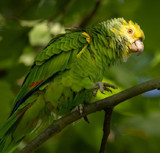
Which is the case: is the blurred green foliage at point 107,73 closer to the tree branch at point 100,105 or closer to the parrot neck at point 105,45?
the parrot neck at point 105,45

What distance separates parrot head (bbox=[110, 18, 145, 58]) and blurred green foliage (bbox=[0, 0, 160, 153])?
69 mm

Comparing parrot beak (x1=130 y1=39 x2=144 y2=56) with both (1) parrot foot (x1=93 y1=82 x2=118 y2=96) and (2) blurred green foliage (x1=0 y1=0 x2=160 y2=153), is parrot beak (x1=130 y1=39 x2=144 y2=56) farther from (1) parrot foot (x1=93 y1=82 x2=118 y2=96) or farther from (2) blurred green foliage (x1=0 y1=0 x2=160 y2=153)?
(1) parrot foot (x1=93 y1=82 x2=118 y2=96)

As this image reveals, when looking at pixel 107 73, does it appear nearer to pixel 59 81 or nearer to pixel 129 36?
pixel 129 36

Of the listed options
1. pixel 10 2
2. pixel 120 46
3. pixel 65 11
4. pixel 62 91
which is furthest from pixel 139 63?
pixel 10 2

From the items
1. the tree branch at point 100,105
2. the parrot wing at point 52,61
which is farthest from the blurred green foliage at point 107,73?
the tree branch at point 100,105

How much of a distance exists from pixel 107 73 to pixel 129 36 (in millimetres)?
375

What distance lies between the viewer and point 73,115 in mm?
2355

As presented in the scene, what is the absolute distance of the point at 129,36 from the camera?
3.03m

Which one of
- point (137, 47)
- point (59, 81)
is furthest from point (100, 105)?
point (137, 47)

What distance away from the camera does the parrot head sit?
301cm

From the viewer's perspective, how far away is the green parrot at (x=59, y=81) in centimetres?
261

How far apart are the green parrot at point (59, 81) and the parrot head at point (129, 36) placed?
127mm

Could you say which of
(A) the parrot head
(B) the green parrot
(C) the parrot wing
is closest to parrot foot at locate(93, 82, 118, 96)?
(B) the green parrot

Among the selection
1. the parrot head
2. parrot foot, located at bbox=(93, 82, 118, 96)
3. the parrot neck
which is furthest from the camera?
the parrot head
